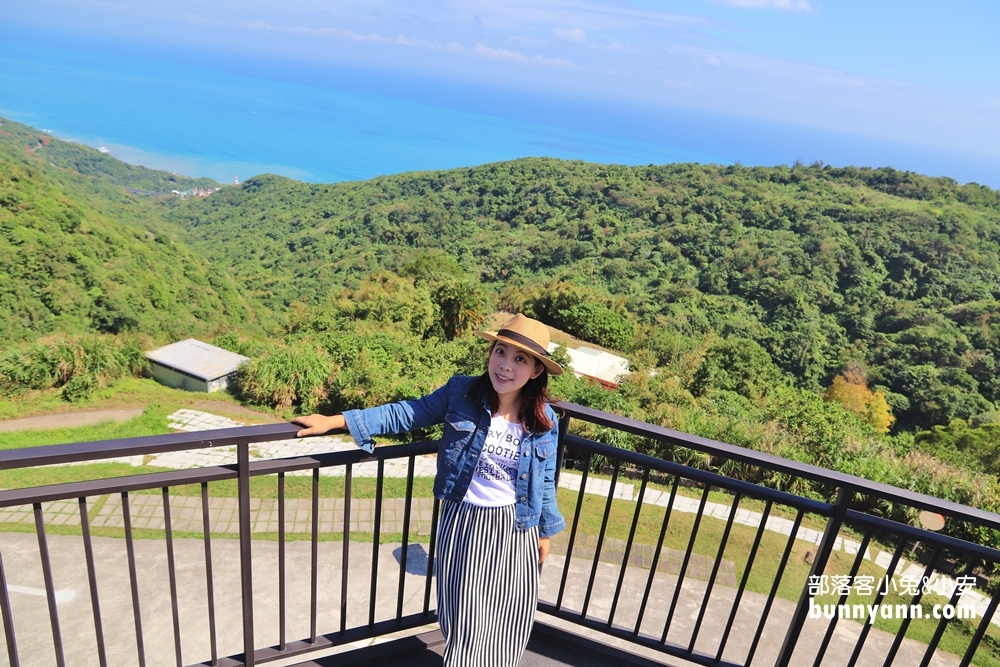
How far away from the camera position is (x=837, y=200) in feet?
183

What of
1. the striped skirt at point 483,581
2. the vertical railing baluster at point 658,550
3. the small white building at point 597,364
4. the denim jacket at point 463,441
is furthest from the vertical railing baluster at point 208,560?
the small white building at point 597,364

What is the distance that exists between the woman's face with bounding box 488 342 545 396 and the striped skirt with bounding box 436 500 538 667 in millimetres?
480

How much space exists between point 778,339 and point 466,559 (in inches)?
1358

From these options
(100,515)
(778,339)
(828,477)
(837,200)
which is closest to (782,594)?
(828,477)

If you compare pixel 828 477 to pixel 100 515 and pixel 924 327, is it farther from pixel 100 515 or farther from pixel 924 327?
pixel 924 327

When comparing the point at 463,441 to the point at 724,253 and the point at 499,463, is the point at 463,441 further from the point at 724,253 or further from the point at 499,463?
the point at 724,253

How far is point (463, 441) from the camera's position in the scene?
2.17m

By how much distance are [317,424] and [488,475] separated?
650mm

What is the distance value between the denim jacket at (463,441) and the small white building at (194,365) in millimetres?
10281

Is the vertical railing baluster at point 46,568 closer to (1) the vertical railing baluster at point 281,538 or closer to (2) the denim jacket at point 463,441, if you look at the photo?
(1) the vertical railing baluster at point 281,538

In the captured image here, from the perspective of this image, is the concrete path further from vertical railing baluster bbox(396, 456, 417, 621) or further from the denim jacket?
the denim jacket

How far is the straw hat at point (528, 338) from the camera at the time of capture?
6.68ft

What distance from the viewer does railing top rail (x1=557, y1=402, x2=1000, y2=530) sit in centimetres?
204

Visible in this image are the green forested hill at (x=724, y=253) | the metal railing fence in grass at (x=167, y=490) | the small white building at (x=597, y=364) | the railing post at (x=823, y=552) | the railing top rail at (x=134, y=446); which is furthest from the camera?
the green forested hill at (x=724, y=253)
